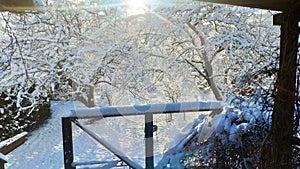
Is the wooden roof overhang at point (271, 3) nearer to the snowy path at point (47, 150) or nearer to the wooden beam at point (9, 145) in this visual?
the wooden beam at point (9, 145)

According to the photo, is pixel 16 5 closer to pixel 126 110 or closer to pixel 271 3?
pixel 126 110

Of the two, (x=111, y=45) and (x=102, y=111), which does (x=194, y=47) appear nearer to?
(x=111, y=45)

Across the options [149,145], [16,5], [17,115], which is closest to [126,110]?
[149,145]

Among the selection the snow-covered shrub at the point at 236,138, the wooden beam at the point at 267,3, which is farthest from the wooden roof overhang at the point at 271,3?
the snow-covered shrub at the point at 236,138


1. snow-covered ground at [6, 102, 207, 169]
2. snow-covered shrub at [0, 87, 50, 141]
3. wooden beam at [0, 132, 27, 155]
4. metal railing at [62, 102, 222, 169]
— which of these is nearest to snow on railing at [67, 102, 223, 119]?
metal railing at [62, 102, 222, 169]

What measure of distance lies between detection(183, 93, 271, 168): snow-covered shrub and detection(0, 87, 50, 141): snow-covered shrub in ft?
13.4

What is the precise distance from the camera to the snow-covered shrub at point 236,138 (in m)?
1.60

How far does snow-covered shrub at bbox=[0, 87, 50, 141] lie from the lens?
16.7 feet

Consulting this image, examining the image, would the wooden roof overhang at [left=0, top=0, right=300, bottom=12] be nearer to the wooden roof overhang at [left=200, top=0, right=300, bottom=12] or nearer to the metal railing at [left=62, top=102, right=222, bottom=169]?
the wooden roof overhang at [left=200, top=0, right=300, bottom=12]

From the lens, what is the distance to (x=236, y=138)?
5.83 feet

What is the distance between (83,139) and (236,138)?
13.5 feet

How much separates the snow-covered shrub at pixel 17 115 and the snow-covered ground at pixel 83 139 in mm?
214

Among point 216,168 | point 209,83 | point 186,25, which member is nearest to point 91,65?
point 186,25

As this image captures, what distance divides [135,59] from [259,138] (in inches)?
153
